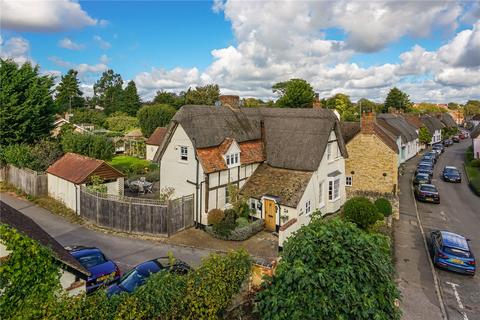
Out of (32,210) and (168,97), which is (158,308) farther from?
(168,97)

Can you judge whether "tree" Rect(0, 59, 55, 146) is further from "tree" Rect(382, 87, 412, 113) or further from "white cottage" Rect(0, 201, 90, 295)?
"tree" Rect(382, 87, 412, 113)

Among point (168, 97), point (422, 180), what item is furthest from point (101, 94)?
point (422, 180)

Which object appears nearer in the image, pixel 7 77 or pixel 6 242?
pixel 6 242

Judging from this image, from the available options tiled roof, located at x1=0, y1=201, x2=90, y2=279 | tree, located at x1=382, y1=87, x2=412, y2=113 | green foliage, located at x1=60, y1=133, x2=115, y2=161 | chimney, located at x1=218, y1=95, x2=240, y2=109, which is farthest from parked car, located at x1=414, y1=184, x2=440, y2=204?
tree, located at x1=382, y1=87, x2=412, y2=113

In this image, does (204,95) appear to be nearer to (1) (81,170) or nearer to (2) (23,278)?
(1) (81,170)

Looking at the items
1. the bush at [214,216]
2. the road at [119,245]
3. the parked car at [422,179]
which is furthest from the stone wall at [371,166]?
the road at [119,245]

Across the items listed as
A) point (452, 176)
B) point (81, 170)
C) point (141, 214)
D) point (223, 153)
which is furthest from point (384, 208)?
point (81, 170)
